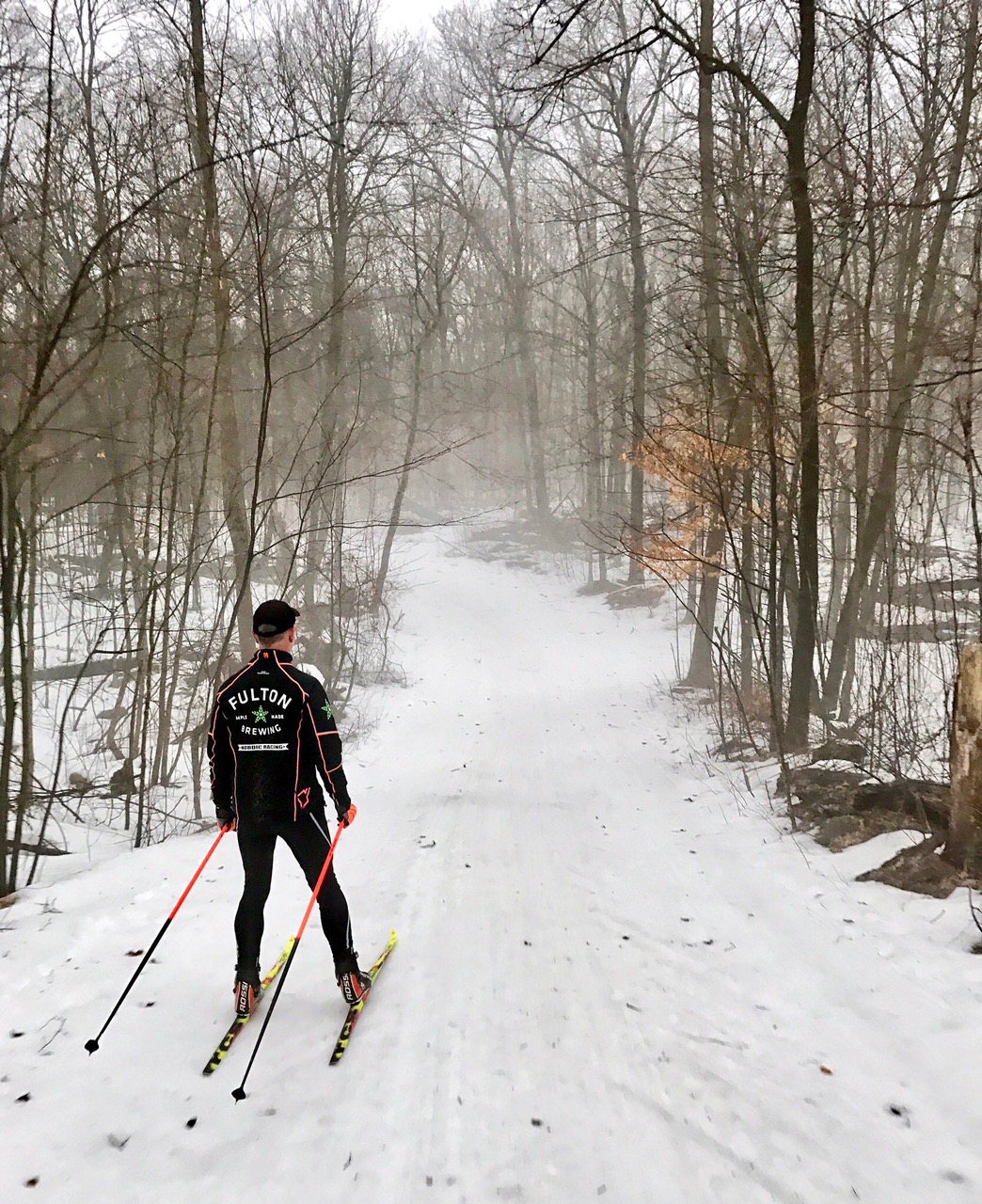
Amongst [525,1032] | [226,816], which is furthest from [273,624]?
[525,1032]

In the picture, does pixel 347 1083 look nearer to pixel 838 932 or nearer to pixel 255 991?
pixel 255 991

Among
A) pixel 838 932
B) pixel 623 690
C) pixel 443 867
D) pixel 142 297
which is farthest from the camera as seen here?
pixel 623 690

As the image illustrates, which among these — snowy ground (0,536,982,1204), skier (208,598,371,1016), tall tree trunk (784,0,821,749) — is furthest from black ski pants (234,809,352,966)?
tall tree trunk (784,0,821,749)

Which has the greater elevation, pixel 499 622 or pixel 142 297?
pixel 142 297

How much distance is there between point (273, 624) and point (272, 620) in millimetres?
21

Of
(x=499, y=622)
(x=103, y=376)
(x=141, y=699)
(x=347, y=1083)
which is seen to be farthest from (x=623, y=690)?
(x=347, y=1083)

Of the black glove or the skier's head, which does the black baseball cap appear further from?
the black glove

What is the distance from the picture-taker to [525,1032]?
3.57 metres

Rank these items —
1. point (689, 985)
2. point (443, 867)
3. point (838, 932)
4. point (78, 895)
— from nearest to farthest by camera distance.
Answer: point (689, 985) → point (838, 932) → point (78, 895) → point (443, 867)

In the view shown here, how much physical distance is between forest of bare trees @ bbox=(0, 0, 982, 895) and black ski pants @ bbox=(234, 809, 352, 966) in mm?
2044

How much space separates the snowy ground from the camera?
8.86ft

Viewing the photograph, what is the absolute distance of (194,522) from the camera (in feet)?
21.4

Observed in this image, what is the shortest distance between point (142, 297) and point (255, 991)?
468 cm

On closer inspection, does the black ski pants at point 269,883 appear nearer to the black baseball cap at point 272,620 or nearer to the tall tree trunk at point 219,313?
the black baseball cap at point 272,620
